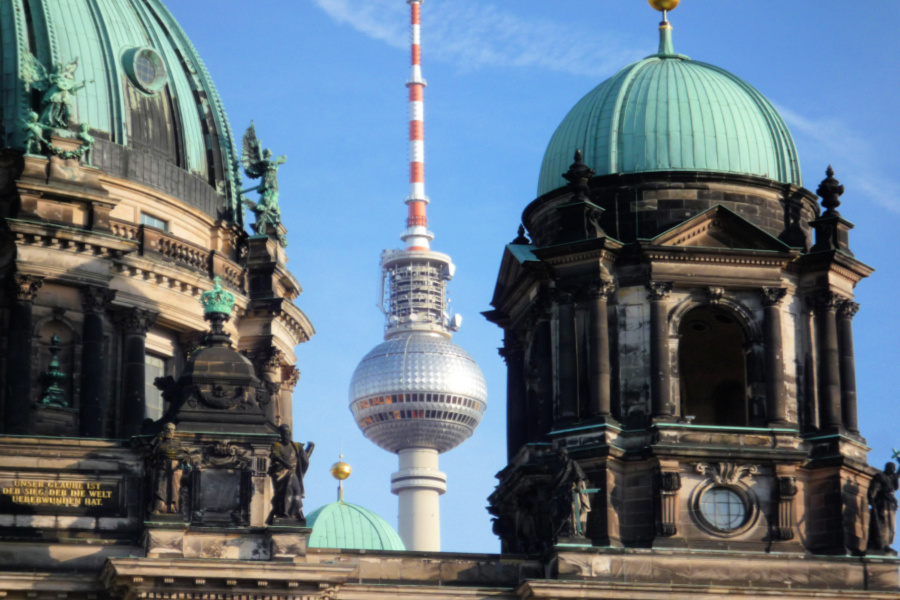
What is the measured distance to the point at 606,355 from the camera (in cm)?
5916

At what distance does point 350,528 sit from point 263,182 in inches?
510

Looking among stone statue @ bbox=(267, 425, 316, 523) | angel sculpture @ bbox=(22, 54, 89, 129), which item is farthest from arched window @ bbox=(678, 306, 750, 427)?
angel sculpture @ bbox=(22, 54, 89, 129)

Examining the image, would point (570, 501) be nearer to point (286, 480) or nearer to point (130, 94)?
point (286, 480)

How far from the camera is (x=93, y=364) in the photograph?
213ft

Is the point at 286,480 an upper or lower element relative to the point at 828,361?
lower

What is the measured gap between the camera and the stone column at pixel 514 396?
62.8 meters

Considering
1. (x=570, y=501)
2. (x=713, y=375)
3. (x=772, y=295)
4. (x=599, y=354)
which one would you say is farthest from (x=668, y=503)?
(x=713, y=375)

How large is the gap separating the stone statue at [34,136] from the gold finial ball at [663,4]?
18.4m

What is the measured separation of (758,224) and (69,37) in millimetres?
23048

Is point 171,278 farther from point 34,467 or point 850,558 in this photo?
point 850,558

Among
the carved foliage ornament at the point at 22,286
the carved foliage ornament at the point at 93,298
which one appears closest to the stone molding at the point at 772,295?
the carved foliage ornament at the point at 93,298

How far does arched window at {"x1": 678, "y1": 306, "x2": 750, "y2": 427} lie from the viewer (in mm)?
64250

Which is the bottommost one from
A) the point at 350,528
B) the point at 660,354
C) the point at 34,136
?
the point at 350,528

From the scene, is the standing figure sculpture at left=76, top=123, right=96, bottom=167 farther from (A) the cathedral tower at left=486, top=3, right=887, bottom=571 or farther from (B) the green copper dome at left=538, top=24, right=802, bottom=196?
(B) the green copper dome at left=538, top=24, right=802, bottom=196
